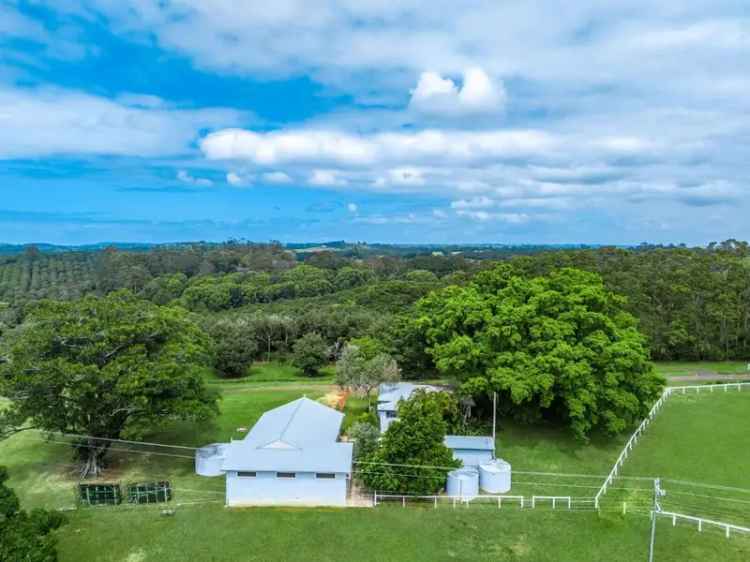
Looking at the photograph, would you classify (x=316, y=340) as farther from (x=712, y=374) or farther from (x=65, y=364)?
(x=712, y=374)

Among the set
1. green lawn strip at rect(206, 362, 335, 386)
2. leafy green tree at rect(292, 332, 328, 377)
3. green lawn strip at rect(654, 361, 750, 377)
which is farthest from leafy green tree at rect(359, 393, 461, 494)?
green lawn strip at rect(654, 361, 750, 377)

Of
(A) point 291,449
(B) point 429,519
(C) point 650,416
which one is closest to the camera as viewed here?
(B) point 429,519

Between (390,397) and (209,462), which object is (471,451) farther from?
(209,462)

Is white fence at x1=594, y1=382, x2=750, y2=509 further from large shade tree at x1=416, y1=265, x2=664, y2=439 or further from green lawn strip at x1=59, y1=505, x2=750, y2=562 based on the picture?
green lawn strip at x1=59, y1=505, x2=750, y2=562

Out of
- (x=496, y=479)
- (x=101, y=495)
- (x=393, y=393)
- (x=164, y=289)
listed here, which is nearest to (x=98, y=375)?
(x=101, y=495)

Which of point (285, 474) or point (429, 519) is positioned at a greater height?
point (285, 474)

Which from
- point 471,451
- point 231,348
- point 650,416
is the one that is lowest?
point 650,416

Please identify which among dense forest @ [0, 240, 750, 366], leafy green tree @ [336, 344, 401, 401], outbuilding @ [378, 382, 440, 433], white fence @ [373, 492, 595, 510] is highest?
dense forest @ [0, 240, 750, 366]
